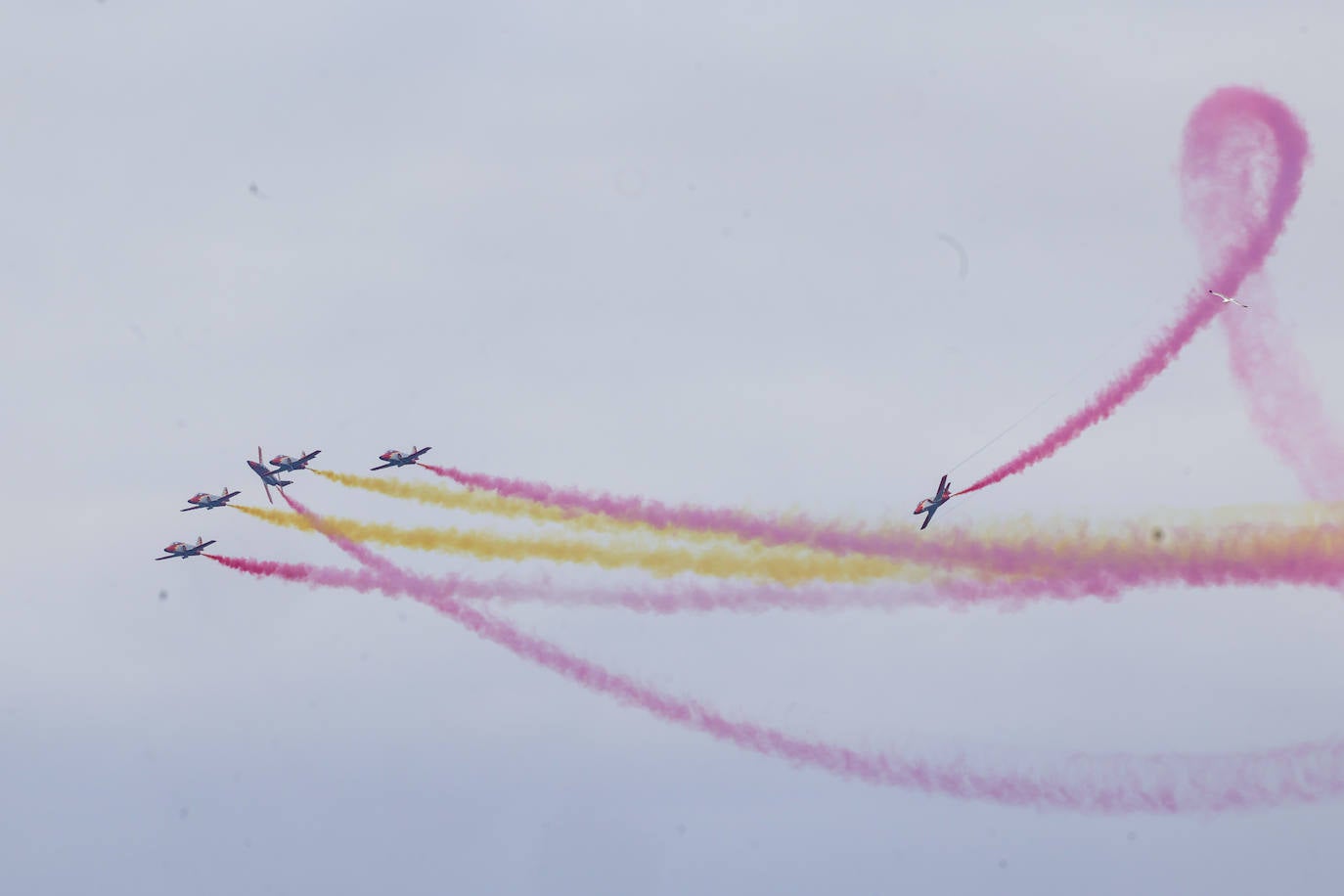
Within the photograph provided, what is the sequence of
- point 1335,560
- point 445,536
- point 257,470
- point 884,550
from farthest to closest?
point 257,470, point 445,536, point 884,550, point 1335,560

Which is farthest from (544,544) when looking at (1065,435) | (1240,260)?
(1240,260)

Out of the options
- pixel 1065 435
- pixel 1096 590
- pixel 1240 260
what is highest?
pixel 1240 260

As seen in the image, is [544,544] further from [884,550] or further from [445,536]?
[884,550]

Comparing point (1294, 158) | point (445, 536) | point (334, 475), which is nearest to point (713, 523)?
point (445, 536)

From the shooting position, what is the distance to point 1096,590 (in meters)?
78.4

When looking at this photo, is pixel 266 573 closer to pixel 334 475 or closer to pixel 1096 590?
pixel 334 475

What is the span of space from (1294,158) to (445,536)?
3259 cm

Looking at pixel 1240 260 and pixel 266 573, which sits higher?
pixel 1240 260

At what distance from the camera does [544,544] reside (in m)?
85.2

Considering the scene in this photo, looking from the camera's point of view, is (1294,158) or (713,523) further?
(713,523)

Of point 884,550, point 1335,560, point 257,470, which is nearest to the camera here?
point 1335,560

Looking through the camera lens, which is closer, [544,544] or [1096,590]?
[1096,590]

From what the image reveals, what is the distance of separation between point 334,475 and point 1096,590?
29573 mm

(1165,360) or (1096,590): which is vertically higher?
(1165,360)
